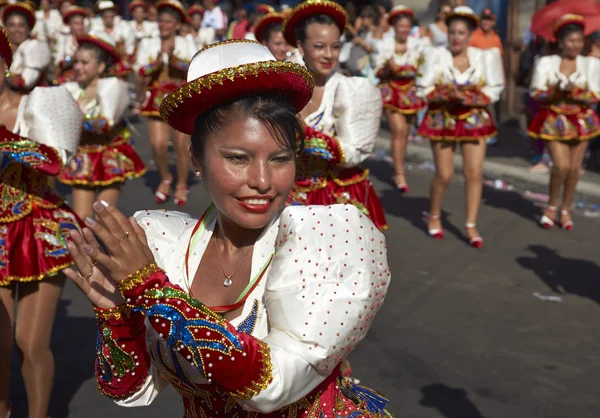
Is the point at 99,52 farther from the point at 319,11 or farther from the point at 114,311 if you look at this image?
the point at 114,311

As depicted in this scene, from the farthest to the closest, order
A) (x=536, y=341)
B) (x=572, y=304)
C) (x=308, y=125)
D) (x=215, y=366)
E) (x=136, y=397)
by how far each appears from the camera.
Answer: (x=572, y=304)
(x=536, y=341)
(x=308, y=125)
(x=136, y=397)
(x=215, y=366)

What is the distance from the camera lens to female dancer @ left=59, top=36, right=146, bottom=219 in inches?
296

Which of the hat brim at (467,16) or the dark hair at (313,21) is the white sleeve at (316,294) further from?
the hat brim at (467,16)

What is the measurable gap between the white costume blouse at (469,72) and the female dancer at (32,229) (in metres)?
4.65

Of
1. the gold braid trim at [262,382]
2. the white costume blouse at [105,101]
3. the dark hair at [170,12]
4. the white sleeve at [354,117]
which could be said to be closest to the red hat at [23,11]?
the white costume blouse at [105,101]

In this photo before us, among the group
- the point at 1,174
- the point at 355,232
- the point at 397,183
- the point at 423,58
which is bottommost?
the point at 397,183

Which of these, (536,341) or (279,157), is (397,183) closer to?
(536,341)

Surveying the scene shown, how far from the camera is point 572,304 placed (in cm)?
692

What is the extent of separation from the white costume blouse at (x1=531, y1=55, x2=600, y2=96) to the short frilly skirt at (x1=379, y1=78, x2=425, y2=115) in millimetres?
2684

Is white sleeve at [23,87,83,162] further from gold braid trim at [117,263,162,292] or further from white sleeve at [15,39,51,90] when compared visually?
gold braid trim at [117,263,162,292]

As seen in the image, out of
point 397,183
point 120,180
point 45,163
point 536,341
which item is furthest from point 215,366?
point 397,183

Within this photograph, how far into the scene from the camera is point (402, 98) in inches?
453

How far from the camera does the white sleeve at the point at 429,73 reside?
8477 millimetres

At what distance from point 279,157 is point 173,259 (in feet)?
1.58
